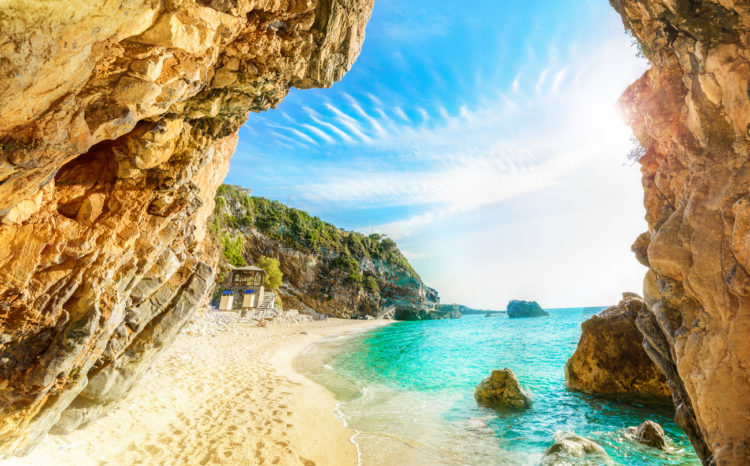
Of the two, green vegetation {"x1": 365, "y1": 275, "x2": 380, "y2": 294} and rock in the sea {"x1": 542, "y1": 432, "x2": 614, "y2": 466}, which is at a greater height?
green vegetation {"x1": 365, "y1": 275, "x2": 380, "y2": 294}

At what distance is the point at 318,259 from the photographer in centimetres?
6444

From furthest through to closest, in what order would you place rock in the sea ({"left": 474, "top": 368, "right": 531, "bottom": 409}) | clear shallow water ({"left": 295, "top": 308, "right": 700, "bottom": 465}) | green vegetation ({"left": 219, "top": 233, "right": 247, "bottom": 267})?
green vegetation ({"left": 219, "top": 233, "right": 247, "bottom": 267}), rock in the sea ({"left": 474, "top": 368, "right": 531, "bottom": 409}), clear shallow water ({"left": 295, "top": 308, "right": 700, "bottom": 465})

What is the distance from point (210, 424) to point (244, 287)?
102ft

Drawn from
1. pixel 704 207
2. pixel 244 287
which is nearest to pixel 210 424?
pixel 704 207

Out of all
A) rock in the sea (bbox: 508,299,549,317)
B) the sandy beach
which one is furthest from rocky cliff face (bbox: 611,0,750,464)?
rock in the sea (bbox: 508,299,549,317)

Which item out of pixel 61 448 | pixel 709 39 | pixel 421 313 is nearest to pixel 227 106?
pixel 61 448

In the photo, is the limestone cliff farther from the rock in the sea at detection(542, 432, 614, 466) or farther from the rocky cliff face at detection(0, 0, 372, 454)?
the rock in the sea at detection(542, 432, 614, 466)

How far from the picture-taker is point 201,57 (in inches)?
207

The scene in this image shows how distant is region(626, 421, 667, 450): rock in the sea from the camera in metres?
9.09

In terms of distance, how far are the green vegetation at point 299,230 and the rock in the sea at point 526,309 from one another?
178ft

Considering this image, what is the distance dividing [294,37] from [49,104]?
16.0 feet

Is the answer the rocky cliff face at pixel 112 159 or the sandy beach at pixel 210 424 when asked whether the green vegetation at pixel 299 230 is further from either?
the rocky cliff face at pixel 112 159

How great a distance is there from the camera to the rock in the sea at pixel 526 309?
10706 centimetres

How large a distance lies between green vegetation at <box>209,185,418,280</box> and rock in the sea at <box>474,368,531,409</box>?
3868 centimetres
